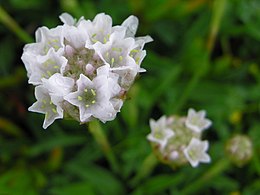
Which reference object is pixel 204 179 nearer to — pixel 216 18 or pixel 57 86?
pixel 216 18

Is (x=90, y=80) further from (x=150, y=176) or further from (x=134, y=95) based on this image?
(x=150, y=176)

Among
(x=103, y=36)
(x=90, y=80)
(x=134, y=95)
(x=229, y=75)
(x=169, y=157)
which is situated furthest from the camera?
(x=229, y=75)

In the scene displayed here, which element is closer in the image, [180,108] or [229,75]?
→ [180,108]

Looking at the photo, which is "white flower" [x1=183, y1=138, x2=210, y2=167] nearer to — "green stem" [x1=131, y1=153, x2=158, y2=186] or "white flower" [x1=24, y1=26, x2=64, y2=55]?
"green stem" [x1=131, y1=153, x2=158, y2=186]

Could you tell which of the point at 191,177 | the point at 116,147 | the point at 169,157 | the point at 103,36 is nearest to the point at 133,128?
the point at 116,147

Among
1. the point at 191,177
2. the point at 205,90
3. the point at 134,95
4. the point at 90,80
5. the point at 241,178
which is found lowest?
the point at 241,178

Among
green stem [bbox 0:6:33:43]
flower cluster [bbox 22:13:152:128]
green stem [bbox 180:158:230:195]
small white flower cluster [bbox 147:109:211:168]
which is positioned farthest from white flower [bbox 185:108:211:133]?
green stem [bbox 0:6:33:43]

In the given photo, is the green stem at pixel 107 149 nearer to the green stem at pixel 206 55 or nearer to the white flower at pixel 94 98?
the green stem at pixel 206 55

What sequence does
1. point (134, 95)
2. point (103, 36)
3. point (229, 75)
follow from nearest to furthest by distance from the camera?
1. point (103, 36)
2. point (134, 95)
3. point (229, 75)
